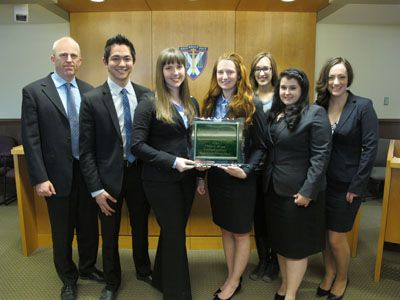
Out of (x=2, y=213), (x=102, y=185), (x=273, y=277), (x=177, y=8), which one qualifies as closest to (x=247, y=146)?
(x=102, y=185)

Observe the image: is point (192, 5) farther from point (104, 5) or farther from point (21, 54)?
point (21, 54)

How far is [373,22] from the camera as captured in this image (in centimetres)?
470

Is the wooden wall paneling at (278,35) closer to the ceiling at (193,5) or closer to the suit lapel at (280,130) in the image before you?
the ceiling at (193,5)

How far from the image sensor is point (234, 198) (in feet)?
6.72

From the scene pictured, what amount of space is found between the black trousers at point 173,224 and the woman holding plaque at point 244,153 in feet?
0.67

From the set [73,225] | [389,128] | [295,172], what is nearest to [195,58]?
[295,172]

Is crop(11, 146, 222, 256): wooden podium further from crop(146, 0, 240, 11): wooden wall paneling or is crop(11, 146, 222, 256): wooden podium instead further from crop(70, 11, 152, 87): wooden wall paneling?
crop(146, 0, 240, 11): wooden wall paneling

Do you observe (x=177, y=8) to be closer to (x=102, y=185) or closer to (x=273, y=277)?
(x=102, y=185)

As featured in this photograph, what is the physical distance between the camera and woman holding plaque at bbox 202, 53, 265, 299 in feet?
6.36

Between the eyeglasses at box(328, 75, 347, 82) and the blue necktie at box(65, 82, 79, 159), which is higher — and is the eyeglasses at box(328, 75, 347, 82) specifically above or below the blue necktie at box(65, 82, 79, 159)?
above

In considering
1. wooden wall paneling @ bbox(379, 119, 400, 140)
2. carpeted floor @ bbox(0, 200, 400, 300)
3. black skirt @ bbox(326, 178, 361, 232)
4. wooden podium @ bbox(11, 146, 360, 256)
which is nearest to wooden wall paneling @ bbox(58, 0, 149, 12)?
wooden podium @ bbox(11, 146, 360, 256)

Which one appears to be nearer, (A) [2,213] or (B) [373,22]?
(A) [2,213]

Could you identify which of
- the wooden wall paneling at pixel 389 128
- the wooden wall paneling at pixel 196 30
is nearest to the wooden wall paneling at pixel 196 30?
the wooden wall paneling at pixel 196 30

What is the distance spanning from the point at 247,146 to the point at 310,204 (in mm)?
503
